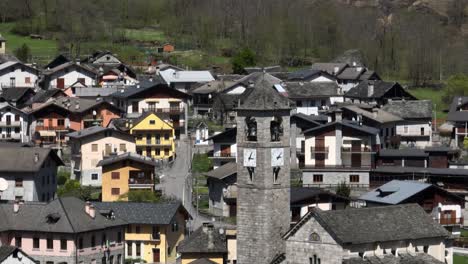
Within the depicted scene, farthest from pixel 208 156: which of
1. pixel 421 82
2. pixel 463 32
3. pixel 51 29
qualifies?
pixel 463 32

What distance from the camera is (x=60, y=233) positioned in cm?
5828

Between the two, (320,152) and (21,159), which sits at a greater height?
(320,152)

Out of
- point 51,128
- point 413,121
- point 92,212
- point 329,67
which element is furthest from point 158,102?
point 92,212

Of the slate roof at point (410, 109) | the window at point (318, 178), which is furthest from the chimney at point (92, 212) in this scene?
the slate roof at point (410, 109)

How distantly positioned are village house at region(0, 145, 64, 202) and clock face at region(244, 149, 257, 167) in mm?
19815

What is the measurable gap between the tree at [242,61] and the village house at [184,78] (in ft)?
22.9

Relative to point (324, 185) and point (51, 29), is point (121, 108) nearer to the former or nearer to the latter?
point (324, 185)

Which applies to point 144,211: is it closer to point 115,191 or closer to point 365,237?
point 115,191

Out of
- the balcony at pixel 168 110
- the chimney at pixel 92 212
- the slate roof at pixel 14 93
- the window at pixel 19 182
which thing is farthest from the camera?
the slate roof at pixel 14 93

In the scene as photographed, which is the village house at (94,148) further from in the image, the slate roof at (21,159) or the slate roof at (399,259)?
the slate roof at (399,259)

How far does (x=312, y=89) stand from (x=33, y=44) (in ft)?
104

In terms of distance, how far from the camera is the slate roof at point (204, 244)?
56219 millimetres

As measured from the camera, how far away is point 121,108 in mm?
91562

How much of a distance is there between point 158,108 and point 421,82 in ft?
88.9
